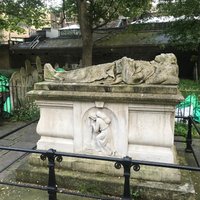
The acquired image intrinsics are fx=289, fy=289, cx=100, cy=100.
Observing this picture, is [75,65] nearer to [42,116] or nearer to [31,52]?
[31,52]

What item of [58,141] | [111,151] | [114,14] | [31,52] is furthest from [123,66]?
[31,52]

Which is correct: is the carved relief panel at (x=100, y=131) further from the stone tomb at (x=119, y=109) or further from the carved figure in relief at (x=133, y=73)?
the carved figure in relief at (x=133, y=73)

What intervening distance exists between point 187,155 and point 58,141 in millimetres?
2287

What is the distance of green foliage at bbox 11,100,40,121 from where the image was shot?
26.6ft

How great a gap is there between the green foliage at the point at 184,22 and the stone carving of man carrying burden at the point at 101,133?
472 inches

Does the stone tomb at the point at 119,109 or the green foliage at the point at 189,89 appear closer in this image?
the stone tomb at the point at 119,109

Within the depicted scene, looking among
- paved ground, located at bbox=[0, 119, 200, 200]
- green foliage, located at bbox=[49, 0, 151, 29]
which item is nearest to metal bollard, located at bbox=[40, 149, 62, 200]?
paved ground, located at bbox=[0, 119, 200, 200]

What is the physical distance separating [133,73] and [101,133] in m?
0.86

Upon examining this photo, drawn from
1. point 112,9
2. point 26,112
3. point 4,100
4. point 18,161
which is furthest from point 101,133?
A: point 112,9

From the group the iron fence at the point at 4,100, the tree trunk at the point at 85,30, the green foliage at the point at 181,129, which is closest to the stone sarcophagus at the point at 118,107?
the green foliage at the point at 181,129

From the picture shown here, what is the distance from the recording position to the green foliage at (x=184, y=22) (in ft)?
46.7

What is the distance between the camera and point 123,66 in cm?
361

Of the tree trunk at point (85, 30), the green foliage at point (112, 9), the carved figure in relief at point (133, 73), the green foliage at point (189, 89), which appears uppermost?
the green foliage at point (112, 9)

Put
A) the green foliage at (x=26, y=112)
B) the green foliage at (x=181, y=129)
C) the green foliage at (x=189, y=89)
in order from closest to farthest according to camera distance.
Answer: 1. the green foliage at (x=181, y=129)
2. the green foliage at (x=26, y=112)
3. the green foliage at (x=189, y=89)
